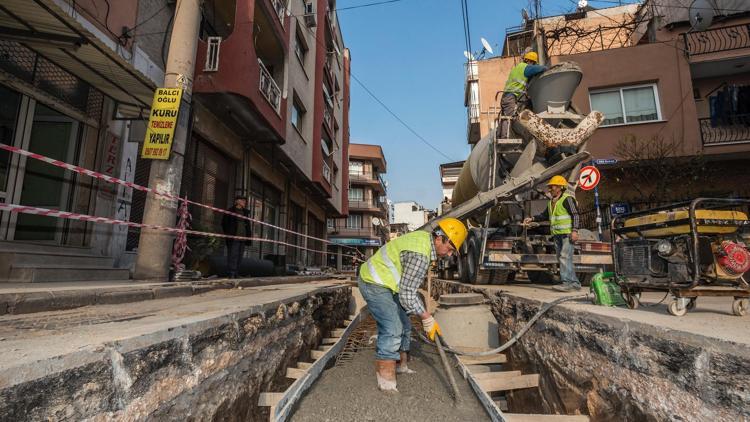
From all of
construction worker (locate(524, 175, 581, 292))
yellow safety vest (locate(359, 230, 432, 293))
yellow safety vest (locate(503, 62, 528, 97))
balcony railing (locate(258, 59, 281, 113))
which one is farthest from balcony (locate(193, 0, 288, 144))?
→ construction worker (locate(524, 175, 581, 292))

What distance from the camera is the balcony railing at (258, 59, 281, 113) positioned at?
29.0ft

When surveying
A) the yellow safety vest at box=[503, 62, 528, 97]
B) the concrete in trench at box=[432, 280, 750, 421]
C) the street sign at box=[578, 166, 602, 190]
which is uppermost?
the yellow safety vest at box=[503, 62, 528, 97]

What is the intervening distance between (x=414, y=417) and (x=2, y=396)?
2.57 metres

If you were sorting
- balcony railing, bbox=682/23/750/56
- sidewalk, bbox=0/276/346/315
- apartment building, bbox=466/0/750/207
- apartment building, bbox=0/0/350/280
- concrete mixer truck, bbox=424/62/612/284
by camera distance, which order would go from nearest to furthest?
sidewalk, bbox=0/276/346/315 < apartment building, bbox=0/0/350/280 < concrete mixer truck, bbox=424/62/612/284 < apartment building, bbox=466/0/750/207 < balcony railing, bbox=682/23/750/56

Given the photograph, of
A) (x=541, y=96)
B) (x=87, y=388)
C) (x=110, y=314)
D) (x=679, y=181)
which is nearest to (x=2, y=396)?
(x=87, y=388)

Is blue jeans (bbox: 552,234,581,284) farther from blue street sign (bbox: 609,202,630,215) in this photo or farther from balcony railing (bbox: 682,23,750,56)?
balcony railing (bbox: 682,23,750,56)

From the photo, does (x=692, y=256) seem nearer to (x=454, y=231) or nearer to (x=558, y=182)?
(x=454, y=231)

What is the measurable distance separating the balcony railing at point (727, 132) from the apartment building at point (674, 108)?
0.02 meters

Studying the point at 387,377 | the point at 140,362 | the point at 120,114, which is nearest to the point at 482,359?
the point at 387,377

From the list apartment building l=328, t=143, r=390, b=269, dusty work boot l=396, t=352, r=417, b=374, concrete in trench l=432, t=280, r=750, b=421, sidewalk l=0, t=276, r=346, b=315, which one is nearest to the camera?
concrete in trench l=432, t=280, r=750, b=421

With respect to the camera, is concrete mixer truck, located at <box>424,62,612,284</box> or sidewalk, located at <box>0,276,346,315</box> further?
concrete mixer truck, located at <box>424,62,612,284</box>

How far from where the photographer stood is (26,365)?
127 centimetres

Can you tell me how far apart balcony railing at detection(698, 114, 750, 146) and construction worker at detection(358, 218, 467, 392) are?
41.8 ft

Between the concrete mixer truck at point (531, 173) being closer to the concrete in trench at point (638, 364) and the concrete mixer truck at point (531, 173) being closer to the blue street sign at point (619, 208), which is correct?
the concrete in trench at point (638, 364)
